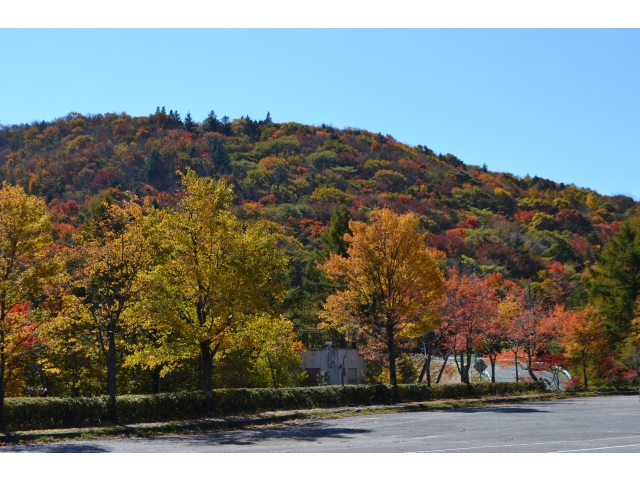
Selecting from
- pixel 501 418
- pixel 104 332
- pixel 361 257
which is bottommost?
pixel 501 418

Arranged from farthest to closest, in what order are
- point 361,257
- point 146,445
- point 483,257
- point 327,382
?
point 483,257, point 327,382, point 361,257, point 146,445

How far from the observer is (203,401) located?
23.2 m

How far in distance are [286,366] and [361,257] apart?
300 inches

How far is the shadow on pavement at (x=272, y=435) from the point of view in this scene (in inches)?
647

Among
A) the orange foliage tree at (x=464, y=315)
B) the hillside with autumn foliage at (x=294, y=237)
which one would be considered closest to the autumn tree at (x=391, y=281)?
the hillside with autumn foliage at (x=294, y=237)

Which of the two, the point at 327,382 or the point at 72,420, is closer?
the point at 72,420

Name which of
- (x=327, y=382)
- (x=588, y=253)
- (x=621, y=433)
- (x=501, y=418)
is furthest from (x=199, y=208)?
(x=588, y=253)

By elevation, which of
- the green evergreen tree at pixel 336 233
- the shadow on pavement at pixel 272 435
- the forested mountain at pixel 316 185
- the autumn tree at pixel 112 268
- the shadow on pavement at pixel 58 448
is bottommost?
the shadow on pavement at pixel 272 435

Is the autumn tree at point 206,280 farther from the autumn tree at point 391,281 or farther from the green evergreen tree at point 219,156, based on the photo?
the green evergreen tree at point 219,156

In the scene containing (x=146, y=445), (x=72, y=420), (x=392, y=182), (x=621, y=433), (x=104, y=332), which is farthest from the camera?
(x=392, y=182)

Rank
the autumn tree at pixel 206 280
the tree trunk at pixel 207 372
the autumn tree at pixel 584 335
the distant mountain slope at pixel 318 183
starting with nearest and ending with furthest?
the autumn tree at pixel 206 280 → the tree trunk at pixel 207 372 → the autumn tree at pixel 584 335 → the distant mountain slope at pixel 318 183

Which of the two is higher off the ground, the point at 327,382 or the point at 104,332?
the point at 104,332

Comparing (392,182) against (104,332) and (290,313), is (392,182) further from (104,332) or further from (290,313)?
(104,332)

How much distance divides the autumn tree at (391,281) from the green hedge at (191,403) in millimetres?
2587
